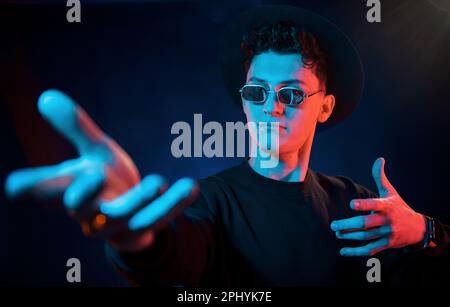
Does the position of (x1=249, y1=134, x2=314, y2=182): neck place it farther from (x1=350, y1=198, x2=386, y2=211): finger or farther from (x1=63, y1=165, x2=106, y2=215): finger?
(x1=63, y1=165, x2=106, y2=215): finger

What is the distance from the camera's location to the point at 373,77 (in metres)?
2.12

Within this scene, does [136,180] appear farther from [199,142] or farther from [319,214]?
[319,214]

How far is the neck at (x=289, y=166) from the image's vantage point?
200 cm

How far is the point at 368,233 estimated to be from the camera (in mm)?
2006

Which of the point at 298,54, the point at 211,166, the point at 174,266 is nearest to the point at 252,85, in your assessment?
the point at 298,54

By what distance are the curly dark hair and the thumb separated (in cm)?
43

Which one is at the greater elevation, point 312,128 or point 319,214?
point 312,128

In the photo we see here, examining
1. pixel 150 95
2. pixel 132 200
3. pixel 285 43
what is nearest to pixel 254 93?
pixel 285 43

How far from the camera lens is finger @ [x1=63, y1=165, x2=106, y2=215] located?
105 cm

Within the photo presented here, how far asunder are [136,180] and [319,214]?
1066 mm

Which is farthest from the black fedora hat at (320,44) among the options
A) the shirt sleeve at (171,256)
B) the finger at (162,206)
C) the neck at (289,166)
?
the finger at (162,206)

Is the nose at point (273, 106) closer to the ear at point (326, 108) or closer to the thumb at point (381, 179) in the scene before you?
the ear at point (326, 108)

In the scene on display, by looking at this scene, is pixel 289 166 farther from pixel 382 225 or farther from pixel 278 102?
pixel 382 225
